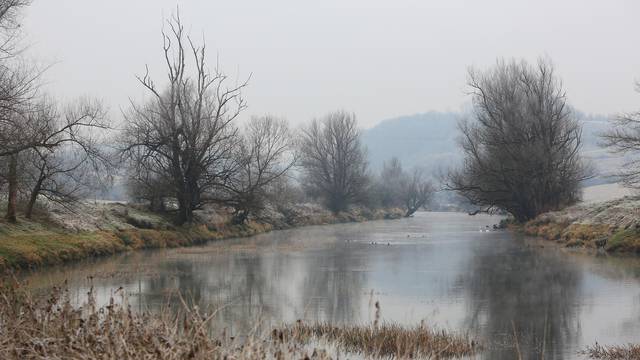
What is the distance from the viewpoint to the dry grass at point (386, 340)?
10.2 m


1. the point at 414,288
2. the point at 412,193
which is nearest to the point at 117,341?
the point at 414,288

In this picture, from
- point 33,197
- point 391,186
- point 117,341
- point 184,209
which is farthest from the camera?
point 391,186

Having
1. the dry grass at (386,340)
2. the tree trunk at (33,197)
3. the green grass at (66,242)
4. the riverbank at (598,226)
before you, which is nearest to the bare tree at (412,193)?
the riverbank at (598,226)

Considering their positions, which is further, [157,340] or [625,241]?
[625,241]

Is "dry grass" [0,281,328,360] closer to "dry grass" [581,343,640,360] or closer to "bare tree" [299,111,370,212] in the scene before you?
"dry grass" [581,343,640,360]

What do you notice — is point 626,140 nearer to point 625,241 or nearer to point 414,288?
point 625,241

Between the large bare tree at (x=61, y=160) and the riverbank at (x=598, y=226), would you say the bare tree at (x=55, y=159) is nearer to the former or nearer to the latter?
the large bare tree at (x=61, y=160)

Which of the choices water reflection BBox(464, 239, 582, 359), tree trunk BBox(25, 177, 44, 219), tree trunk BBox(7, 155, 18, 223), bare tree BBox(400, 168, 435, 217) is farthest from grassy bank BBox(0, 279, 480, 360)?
bare tree BBox(400, 168, 435, 217)

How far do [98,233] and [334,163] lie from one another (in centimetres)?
6201

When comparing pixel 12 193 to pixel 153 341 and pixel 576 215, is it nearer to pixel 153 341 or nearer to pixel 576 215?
pixel 153 341

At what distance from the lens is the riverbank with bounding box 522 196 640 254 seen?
95.8 ft

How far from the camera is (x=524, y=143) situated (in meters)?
50.2

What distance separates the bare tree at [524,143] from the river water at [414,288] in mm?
19358

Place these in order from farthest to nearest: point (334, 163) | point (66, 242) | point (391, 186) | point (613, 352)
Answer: point (391, 186) → point (334, 163) → point (66, 242) → point (613, 352)
